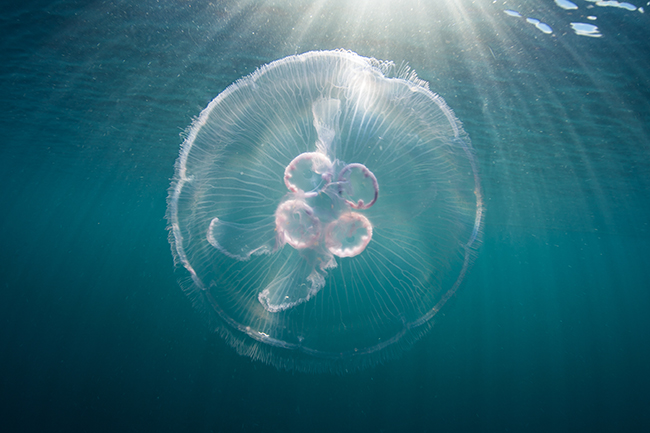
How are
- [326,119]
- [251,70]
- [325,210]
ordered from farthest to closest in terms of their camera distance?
1. [251,70]
2. [325,210]
3. [326,119]

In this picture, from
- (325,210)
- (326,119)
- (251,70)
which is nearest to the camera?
(326,119)

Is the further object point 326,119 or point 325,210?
point 325,210

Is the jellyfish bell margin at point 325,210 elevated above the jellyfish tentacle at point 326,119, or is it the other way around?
the jellyfish tentacle at point 326,119

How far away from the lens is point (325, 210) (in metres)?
2.42

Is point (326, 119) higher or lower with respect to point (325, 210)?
higher

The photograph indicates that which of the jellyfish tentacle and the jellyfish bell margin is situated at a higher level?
the jellyfish tentacle

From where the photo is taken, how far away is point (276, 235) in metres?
2.55

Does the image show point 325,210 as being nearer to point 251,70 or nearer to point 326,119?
point 326,119

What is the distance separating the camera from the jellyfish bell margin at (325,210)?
7.51ft

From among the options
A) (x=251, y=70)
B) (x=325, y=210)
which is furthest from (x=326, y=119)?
(x=251, y=70)

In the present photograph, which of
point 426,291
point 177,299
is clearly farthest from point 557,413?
point 177,299

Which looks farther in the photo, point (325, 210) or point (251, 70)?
point (251, 70)

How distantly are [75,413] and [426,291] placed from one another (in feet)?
32.1

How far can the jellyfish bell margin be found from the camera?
2289 millimetres
